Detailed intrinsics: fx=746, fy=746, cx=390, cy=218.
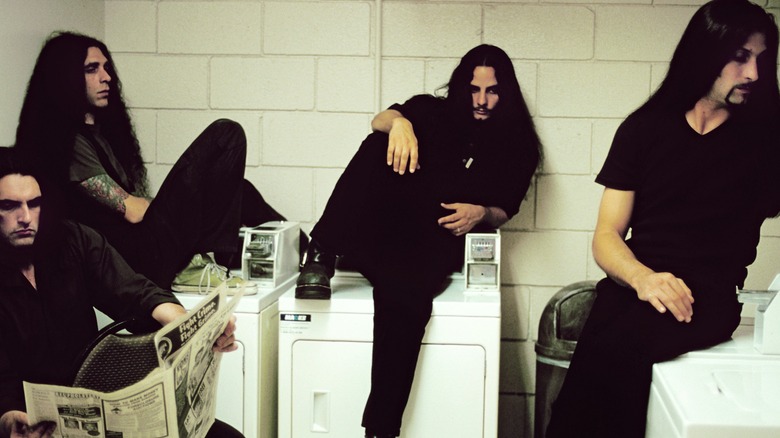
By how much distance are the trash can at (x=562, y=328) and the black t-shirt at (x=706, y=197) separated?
1.48 feet

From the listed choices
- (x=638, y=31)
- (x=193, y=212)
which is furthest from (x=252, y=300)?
(x=638, y=31)

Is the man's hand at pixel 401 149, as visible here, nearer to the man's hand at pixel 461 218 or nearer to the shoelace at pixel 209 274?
the man's hand at pixel 461 218

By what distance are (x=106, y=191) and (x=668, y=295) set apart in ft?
5.14

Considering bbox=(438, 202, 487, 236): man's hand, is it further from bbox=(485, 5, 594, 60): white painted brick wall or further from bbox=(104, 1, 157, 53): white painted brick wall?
bbox=(104, 1, 157, 53): white painted brick wall

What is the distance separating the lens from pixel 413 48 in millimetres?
2801

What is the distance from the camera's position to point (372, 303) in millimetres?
2219

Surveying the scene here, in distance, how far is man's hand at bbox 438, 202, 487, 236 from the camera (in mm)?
2344

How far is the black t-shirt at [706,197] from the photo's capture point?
1870 mm

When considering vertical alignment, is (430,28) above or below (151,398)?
above

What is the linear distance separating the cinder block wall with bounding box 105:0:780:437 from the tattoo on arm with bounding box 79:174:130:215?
0.71m

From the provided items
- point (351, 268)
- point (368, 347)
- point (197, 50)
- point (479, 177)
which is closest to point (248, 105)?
point (197, 50)

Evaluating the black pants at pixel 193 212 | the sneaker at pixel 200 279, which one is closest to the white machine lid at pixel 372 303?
the sneaker at pixel 200 279

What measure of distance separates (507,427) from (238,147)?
1501 mm

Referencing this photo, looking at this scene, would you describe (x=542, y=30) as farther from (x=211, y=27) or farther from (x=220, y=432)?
(x=220, y=432)
